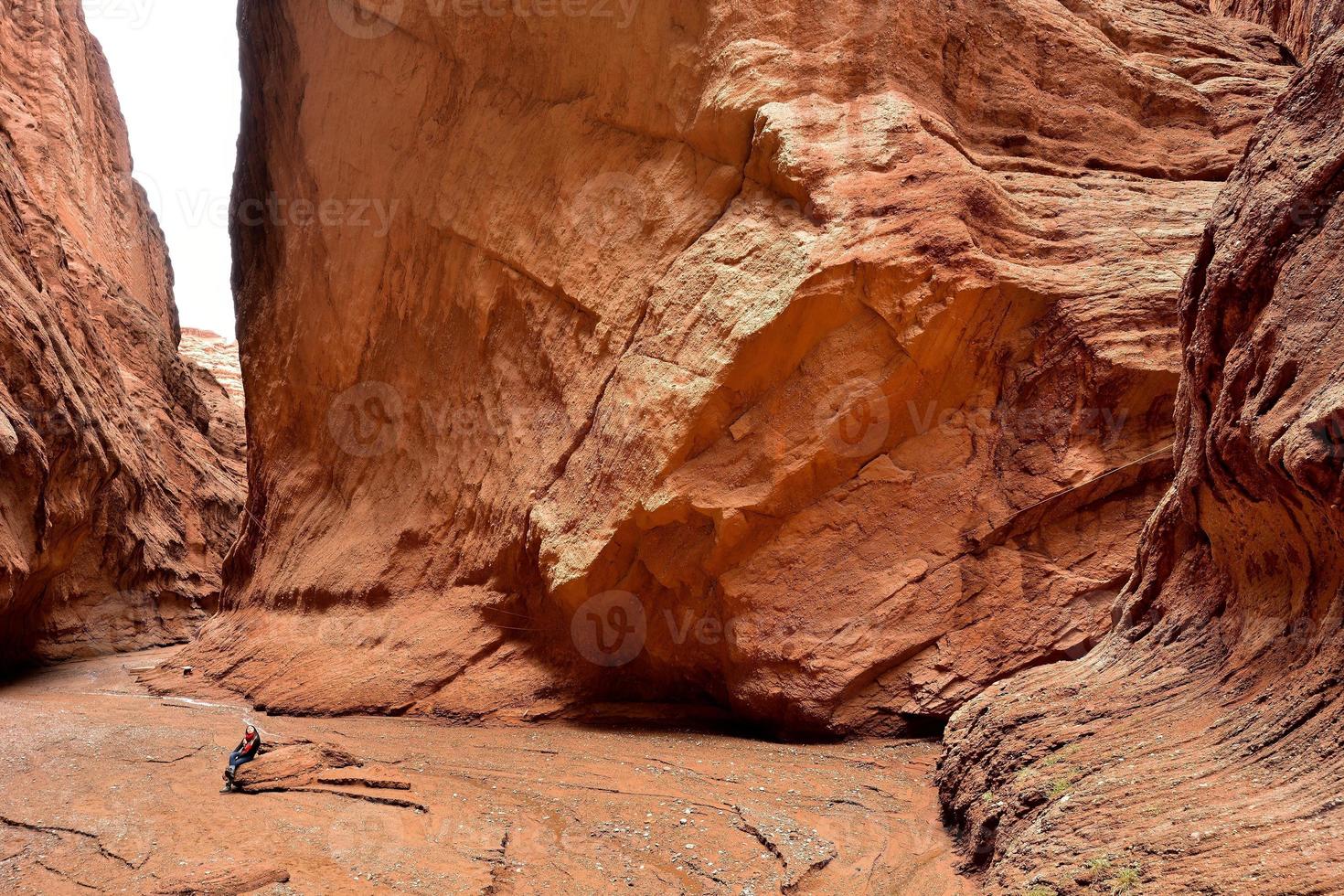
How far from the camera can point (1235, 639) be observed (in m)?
4.32

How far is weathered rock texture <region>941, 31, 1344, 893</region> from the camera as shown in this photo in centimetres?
337

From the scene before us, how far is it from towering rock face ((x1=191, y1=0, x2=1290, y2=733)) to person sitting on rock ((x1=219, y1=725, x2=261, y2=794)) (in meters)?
2.63

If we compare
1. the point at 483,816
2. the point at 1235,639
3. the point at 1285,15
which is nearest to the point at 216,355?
the point at 1285,15

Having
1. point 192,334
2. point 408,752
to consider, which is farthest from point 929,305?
point 192,334

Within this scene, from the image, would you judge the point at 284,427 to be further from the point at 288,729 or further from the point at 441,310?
the point at 288,729

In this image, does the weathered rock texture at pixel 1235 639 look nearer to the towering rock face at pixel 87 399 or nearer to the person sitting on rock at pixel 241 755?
the person sitting on rock at pixel 241 755

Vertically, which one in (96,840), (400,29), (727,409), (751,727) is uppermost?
(400,29)

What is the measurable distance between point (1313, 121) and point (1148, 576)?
2.33 m

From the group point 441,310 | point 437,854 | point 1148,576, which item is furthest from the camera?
point 441,310

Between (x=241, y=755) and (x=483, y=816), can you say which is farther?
(x=241, y=755)

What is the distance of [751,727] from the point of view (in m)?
7.88

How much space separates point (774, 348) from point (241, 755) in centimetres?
453

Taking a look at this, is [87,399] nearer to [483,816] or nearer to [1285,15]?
[483,816]

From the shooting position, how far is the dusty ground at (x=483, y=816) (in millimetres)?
4582
